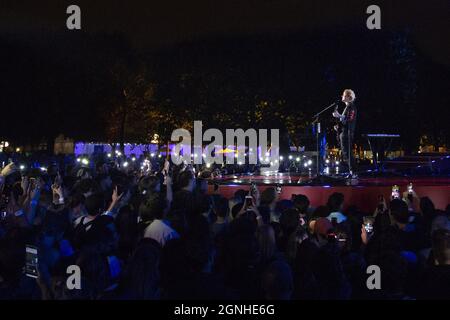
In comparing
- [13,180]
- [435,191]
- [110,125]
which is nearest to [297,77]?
[110,125]

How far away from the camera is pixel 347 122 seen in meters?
14.5

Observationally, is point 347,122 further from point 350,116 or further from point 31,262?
point 31,262

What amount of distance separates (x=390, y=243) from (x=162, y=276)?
221cm

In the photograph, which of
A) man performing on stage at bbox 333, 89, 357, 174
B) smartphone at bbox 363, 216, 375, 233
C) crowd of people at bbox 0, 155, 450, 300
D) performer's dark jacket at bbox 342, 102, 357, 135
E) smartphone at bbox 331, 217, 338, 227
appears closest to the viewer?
crowd of people at bbox 0, 155, 450, 300

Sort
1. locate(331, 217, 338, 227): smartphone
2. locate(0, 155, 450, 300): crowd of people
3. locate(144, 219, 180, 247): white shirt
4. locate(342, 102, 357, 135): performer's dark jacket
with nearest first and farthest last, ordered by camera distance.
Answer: locate(0, 155, 450, 300): crowd of people < locate(144, 219, 180, 247): white shirt < locate(331, 217, 338, 227): smartphone < locate(342, 102, 357, 135): performer's dark jacket

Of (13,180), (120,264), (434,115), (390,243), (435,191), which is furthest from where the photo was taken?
(434,115)

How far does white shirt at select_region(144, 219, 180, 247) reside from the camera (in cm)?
541

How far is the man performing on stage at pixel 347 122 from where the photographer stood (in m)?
14.1

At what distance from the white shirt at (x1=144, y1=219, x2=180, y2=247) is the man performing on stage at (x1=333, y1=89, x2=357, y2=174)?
360 inches

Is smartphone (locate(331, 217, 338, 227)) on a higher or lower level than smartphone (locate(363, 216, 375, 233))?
higher

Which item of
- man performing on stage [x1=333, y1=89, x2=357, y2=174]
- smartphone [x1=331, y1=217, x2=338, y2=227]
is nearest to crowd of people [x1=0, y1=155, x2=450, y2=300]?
smartphone [x1=331, y1=217, x2=338, y2=227]

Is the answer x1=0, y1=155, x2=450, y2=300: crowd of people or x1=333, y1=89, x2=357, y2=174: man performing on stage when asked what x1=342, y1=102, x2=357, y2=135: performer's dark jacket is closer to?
x1=333, y1=89, x2=357, y2=174: man performing on stage
